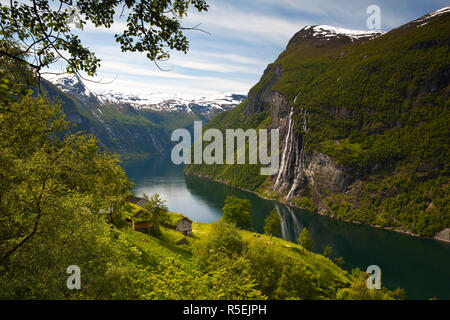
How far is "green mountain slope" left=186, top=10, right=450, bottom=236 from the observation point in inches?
4456

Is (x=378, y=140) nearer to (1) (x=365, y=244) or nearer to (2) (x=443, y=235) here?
(2) (x=443, y=235)

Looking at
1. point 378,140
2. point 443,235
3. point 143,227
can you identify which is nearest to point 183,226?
point 143,227

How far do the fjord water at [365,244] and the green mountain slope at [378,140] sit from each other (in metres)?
13.1

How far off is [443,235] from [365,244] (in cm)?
3115

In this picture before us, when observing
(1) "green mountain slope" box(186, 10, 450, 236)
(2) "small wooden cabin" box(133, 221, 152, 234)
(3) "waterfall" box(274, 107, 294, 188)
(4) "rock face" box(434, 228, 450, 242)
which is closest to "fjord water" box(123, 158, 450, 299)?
(4) "rock face" box(434, 228, 450, 242)

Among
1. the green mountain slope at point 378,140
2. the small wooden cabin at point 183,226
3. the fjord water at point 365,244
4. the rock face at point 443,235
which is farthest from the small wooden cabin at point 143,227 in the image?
the green mountain slope at point 378,140

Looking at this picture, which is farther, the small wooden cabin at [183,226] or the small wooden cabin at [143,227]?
the small wooden cabin at [183,226]

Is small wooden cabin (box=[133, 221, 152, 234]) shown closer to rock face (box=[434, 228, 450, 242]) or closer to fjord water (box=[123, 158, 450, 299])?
fjord water (box=[123, 158, 450, 299])

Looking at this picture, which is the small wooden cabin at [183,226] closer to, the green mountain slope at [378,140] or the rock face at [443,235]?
the green mountain slope at [378,140]

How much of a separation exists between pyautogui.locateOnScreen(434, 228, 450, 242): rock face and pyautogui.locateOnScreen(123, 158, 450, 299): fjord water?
4291mm

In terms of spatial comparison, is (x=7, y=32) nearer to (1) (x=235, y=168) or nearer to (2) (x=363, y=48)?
(1) (x=235, y=168)

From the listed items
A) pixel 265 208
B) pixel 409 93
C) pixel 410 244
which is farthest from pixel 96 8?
pixel 409 93

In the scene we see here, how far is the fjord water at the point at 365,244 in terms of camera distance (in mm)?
61438

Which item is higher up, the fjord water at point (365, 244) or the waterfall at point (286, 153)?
the waterfall at point (286, 153)
